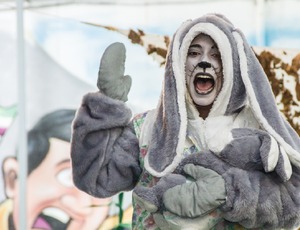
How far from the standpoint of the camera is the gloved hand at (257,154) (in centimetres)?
160

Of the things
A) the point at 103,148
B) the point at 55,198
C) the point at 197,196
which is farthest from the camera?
the point at 55,198

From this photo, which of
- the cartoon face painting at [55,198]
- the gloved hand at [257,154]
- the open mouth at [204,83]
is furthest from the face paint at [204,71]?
the cartoon face painting at [55,198]

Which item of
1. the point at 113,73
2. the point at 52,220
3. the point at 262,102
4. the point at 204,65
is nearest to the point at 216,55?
the point at 204,65

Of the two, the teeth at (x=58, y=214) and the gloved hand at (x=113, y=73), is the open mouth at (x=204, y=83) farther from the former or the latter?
the teeth at (x=58, y=214)

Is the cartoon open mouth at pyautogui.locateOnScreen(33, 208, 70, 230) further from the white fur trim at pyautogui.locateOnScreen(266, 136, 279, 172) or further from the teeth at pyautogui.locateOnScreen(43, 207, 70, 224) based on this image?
the white fur trim at pyautogui.locateOnScreen(266, 136, 279, 172)

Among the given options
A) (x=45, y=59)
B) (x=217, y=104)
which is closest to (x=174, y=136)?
(x=217, y=104)

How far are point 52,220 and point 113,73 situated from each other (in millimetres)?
2114

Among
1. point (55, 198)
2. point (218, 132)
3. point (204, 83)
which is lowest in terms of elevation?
point (55, 198)

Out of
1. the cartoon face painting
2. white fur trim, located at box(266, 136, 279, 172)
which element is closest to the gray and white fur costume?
white fur trim, located at box(266, 136, 279, 172)

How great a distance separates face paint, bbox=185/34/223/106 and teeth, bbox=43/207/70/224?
6.58ft

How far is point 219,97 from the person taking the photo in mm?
1725

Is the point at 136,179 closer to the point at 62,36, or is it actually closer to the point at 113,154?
the point at 113,154

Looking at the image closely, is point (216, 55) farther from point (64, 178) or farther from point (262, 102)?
point (64, 178)

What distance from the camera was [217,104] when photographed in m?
1.73
